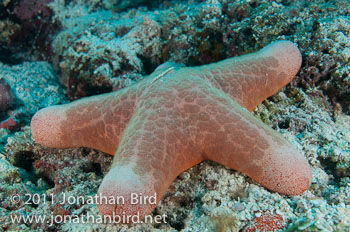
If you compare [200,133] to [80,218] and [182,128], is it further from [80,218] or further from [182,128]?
[80,218]

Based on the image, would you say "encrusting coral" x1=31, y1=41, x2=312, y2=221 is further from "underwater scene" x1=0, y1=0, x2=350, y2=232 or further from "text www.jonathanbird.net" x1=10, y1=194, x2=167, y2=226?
"text www.jonathanbird.net" x1=10, y1=194, x2=167, y2=226

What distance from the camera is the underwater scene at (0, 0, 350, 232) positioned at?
2457mm

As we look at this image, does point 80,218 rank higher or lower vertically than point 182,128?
lower

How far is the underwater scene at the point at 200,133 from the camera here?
246 centimetres

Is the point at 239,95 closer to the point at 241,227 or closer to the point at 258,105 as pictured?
the point at 258,105

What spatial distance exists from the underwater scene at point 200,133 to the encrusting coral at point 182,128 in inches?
0.5

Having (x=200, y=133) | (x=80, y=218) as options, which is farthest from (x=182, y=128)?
(x=80, y=218)

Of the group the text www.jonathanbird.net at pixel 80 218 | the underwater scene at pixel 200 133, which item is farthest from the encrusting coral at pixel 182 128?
the text www.jonathanbird.net at pixel 80 218

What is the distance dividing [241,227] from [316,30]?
3315 mm

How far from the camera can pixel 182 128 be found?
8.93ft

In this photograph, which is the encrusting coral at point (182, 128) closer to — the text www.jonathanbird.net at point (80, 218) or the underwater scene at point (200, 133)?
the underwater scene at point (200, 133)

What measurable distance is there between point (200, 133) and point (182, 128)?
205mm

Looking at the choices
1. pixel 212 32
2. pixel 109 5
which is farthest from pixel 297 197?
pixel 109 5

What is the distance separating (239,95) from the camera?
3.22m
